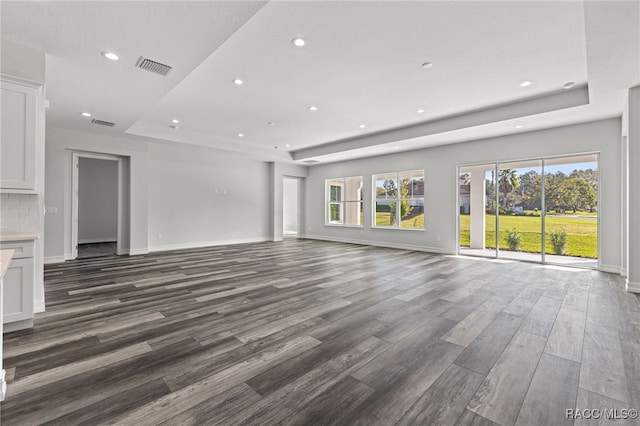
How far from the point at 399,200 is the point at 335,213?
2547 millimetres

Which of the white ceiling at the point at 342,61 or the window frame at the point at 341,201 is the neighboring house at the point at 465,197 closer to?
the white ceiling at the point at 342,61

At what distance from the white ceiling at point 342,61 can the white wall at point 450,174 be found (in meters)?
0.40

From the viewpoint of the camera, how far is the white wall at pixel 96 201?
898 centimetres

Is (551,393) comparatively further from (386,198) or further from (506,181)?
(386,198)

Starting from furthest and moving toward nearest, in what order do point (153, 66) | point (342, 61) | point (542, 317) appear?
point (342, 61), point (153, 66), point (542, 317)

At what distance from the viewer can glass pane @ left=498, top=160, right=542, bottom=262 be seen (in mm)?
6023

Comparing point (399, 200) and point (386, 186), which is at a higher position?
point (386, 186)

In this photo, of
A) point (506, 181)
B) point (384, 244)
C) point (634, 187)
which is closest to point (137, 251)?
point (384, 244)

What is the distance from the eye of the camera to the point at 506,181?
21.1 ft

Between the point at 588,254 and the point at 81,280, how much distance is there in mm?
8975

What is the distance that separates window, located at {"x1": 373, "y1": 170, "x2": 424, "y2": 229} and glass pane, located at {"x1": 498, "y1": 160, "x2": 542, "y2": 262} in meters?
1.93

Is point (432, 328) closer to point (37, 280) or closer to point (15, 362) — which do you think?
point (15, 362)

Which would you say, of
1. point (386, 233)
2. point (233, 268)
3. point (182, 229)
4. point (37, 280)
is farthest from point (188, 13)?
point (386, 233)

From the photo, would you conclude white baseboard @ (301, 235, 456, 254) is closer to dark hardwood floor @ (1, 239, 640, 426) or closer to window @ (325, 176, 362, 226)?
window @ (325, 176, 362, 226)
